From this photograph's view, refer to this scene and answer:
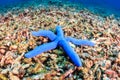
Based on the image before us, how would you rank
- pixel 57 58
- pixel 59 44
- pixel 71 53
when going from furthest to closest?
pixel 59 44 < pixel 57 58 < pixel 71 53

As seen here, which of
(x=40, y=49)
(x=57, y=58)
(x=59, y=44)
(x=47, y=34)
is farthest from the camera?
(x=47, y=34)

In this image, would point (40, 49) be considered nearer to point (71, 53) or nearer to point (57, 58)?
point (57, 58)

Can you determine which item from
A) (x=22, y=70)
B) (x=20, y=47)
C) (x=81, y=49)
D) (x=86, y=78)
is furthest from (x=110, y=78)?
(x=20, y=47)

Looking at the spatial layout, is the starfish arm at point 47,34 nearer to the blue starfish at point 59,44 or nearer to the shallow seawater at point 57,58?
the blue starfish at point 59,44

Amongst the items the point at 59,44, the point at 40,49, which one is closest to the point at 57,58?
the point at 59,44

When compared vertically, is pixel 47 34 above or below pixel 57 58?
above

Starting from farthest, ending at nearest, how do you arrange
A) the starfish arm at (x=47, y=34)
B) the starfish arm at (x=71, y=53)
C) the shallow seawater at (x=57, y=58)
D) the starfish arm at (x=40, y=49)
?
1. the starfish arm at (x=47, y=34)
2. the starfish arm at (x=40, y=49)
3. the starfish arm at (x=71, y=53)
4. the shallow seawater at (x=57, y=58)

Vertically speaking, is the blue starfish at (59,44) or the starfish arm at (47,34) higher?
the starfish arm at (47,34)

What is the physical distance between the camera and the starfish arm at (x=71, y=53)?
5188 millimetres

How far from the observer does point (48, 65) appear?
5.36 meters

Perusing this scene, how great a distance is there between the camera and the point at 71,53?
5301 mm

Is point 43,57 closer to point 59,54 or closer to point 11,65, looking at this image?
point 59,54

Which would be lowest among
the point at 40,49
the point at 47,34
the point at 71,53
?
the point at 71,53

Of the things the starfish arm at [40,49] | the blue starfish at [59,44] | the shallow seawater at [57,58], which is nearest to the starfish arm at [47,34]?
the blue starfish at [59,44]
